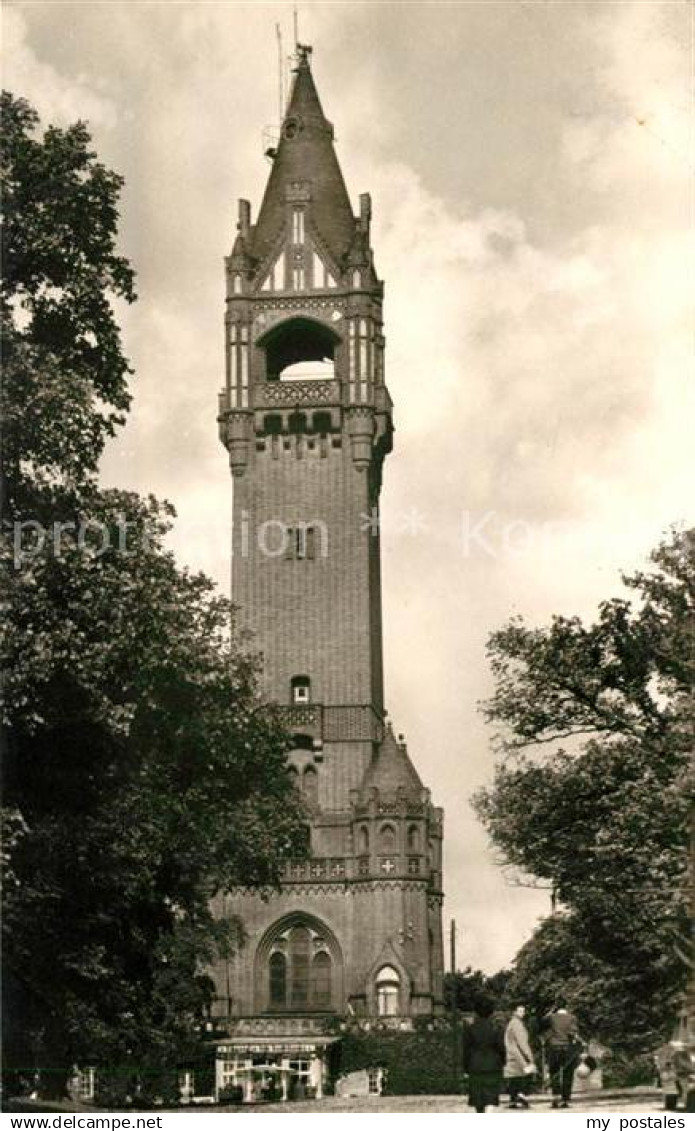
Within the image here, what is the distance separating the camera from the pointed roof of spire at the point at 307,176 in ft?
246

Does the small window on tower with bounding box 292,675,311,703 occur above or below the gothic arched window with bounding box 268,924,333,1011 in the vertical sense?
above

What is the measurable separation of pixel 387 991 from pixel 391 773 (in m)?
8.06

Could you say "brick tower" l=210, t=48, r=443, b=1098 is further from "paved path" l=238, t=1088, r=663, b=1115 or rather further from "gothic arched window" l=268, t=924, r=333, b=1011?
"paved path" l=238, t=1088, r=663, b=1115

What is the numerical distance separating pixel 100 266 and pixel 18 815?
27.3 ft

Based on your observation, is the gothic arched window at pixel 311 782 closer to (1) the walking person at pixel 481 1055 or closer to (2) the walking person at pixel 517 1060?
(2) the walking person at pixel 517 1060

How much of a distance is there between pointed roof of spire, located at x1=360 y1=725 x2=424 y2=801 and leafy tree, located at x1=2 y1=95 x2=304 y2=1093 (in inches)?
1512

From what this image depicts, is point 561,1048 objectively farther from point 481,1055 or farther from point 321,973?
point 321,973

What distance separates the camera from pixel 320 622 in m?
69.8

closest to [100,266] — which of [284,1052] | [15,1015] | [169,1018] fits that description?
[15,1015]

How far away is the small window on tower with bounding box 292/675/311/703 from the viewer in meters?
69.2

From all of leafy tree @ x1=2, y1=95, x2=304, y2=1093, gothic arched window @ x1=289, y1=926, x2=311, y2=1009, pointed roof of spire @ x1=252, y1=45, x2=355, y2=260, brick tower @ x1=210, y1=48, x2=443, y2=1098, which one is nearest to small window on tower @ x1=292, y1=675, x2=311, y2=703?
brick tower @ x1=210, y1=48, x2=443, y2=1098

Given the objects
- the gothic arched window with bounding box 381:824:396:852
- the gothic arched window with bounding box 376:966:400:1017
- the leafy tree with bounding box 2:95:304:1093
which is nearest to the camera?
the leafy tree with bounding box 2:95:304:1093
